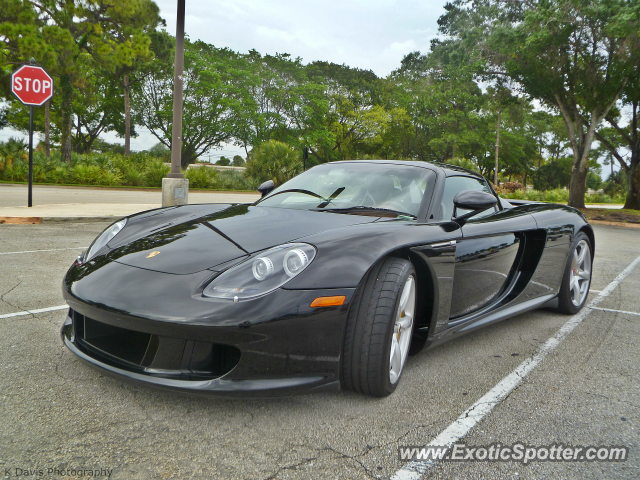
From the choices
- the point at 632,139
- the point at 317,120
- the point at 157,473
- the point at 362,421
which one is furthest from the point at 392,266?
the point at 317,120

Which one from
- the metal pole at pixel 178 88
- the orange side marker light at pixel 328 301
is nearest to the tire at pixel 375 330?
the orange side marker light at pixel 328 301

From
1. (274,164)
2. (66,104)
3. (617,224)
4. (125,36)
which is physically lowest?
(617,224)

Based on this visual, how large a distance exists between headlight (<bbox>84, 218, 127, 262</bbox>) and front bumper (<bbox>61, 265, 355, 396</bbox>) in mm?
623

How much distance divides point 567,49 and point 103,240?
1989cm

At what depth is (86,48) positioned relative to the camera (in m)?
30.1

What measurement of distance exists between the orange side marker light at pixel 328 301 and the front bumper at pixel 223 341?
2cm

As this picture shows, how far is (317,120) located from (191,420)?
143ft

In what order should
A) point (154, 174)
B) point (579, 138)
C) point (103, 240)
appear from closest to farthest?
point (103, 240), point (579, 138), point (154, 174)

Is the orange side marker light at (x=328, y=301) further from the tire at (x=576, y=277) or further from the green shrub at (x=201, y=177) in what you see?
the green shrub at (x=201, y=177)

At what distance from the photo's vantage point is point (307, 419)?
2.25 meters

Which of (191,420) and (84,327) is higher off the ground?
(84,327)

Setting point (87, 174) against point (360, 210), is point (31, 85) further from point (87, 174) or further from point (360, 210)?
point (87, 174)

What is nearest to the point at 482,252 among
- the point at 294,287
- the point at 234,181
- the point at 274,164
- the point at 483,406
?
the point at 483,406

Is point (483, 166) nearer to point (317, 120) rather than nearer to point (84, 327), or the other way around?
point (317, 120)
